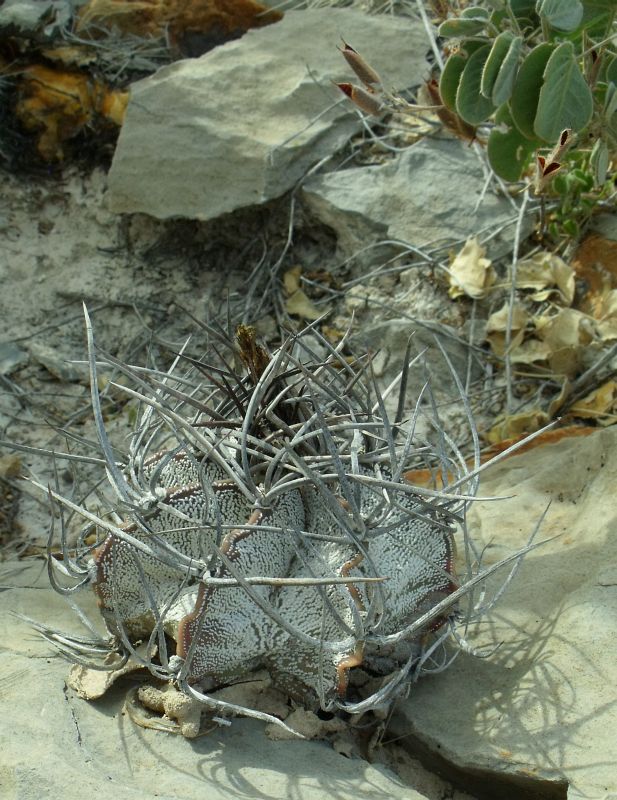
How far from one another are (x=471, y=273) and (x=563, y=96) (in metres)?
1.12

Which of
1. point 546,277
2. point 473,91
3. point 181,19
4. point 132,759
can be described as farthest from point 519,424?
point 181,19

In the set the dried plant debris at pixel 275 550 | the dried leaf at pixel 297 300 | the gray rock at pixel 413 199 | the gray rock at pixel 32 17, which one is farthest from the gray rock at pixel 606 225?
the gray rock at pixel 32 17

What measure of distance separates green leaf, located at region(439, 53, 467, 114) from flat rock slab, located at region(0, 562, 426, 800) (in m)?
1.49

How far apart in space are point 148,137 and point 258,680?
89.6 inches

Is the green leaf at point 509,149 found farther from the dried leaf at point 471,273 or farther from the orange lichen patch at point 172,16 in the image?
the orange lichen patch at point 172,16

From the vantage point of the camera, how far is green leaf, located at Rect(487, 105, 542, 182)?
7.97 feet

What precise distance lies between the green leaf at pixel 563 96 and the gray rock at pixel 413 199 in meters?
1.16

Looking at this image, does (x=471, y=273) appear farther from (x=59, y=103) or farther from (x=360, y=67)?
(x=59, y=103)

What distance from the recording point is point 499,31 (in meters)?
2.22

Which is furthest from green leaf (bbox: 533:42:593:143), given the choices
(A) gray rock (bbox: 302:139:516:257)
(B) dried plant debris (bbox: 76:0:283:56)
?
(B) dried plant debris (bbox: 76:0:283:56)

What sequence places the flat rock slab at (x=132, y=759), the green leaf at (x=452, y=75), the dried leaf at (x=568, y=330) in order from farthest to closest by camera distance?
the dried leaf at (x=568, y=330), the green leaf at (x=452, y=75), the flat rock slab at (x=132, y=759)

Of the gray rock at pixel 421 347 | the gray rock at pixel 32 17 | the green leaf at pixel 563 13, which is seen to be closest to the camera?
the green leaf at pixel 563 13

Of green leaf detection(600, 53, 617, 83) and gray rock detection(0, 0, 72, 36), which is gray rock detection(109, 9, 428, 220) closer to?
gray rock detection(0, 0, 72, 36)

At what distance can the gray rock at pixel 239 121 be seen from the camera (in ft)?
11.0
